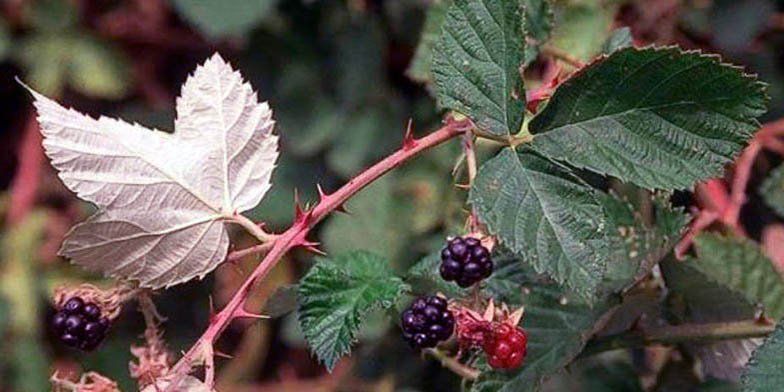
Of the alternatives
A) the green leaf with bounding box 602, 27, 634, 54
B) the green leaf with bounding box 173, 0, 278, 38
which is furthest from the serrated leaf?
the green leaf with bounding box 173, 0, 278, 38

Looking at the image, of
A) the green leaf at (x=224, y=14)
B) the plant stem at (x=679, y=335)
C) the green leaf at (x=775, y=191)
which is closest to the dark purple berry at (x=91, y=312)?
the plant stem at (x=679, y=335)

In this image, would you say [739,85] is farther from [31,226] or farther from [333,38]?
[31,226]

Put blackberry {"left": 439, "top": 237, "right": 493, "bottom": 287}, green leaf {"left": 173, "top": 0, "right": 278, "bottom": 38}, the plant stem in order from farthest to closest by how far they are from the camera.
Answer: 1. green leaf {"left": 173, "top": 0, "right": 278, "bottom": 38}
2. the plant stem
3. blackberry {"left": 439, "top": 237, "right": 493, "bottom": 287}

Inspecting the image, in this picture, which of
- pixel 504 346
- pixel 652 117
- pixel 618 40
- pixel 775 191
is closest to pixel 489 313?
pixel 504 346

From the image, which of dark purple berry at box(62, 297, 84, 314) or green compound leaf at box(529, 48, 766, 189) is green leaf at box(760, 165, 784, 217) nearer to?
green compound leaf at box(529, 48, 766, 189)

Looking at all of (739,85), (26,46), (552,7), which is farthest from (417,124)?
(739,85)
